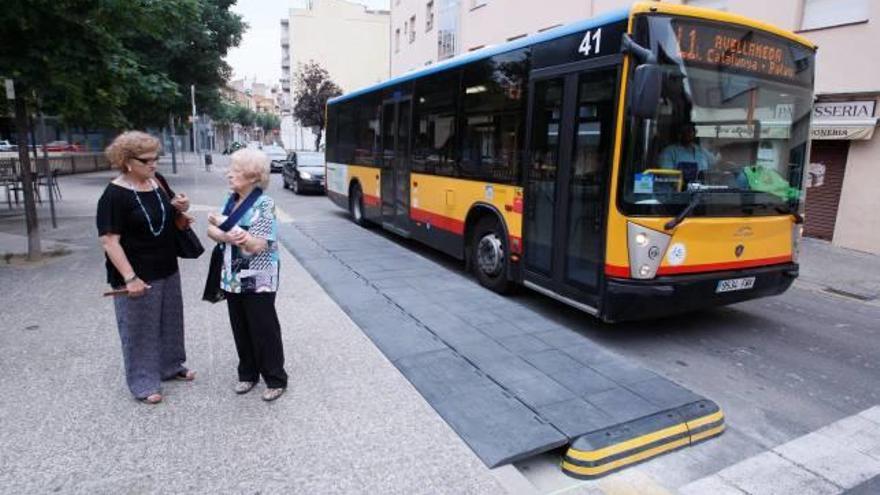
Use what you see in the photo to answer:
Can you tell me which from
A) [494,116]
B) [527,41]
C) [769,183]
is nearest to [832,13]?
[769,183]

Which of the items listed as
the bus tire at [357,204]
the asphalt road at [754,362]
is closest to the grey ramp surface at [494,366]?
the asphalt road at [754,362]

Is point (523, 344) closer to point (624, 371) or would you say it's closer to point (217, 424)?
point (624, 371)

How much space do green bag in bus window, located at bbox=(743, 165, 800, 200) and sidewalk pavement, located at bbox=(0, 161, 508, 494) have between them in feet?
11.9

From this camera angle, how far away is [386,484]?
2957 millimetres

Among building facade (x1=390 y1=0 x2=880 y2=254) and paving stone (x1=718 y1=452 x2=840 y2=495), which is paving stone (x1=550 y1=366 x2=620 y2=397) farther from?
building facade (x1=390 y1=0 x2=880 y2=254)

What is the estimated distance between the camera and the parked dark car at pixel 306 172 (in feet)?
62.4

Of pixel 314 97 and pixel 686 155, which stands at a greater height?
pixel 314 97

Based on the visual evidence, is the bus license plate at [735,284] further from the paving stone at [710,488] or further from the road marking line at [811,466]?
the paving stone at [710,488]

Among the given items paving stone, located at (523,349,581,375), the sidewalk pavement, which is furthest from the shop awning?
the sidewalk pavement

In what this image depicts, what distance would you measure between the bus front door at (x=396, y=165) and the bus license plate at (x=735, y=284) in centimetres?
535

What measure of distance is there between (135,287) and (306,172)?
52.6 feet

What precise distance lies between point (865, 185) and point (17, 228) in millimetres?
15917

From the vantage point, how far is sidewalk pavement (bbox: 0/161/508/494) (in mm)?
2967

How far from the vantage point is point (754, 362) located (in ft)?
16.5
